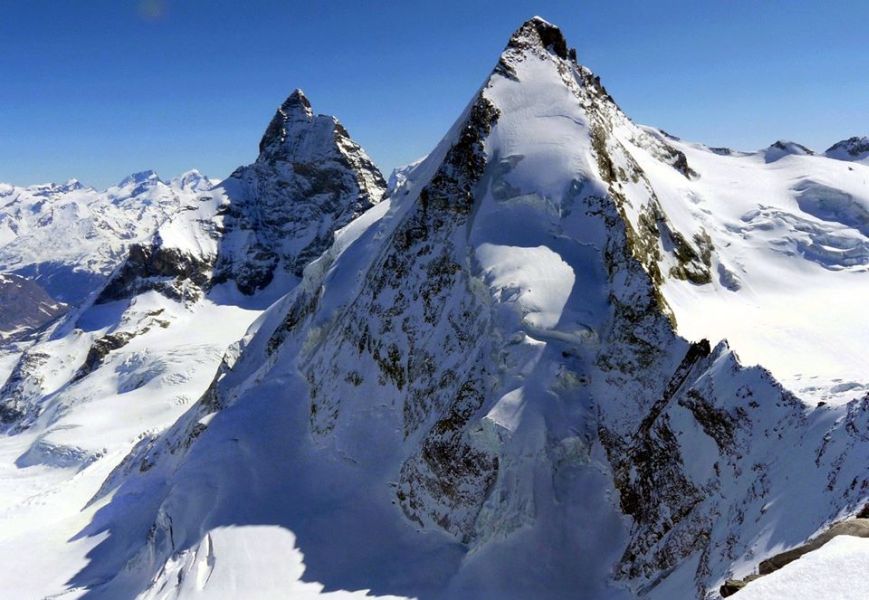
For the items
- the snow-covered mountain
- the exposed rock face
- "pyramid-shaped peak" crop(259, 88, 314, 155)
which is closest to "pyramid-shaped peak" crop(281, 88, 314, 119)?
"pyramid-shaped peak" crop(259, 88, 314, 155)

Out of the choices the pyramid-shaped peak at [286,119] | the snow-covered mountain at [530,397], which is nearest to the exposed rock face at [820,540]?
the snow-covered mountain at [530,397]

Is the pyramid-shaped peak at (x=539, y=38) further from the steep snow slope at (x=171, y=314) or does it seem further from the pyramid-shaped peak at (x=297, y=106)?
the pyramid-shaped peak at (x=297, y=106)

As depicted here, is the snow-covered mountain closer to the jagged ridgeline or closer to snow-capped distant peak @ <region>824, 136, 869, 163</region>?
snow-capped distant peak @ <region>824, 136, 869, 163</region>

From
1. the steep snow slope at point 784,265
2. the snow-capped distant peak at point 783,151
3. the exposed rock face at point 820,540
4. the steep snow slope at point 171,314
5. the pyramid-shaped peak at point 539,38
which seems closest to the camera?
the exposed rock face at point 820,540

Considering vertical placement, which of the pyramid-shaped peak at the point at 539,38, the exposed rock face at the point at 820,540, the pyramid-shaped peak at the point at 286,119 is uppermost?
the pyramid-shaped peak at the point at 286,119

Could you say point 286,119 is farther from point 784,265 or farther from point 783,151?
point 784,265

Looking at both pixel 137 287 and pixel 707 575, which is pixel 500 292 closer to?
pixel 707 575
